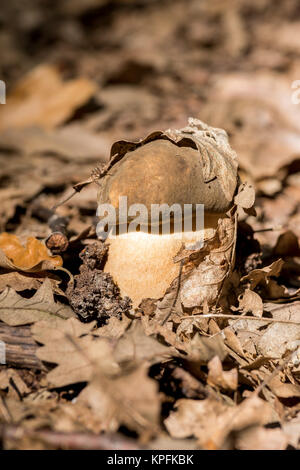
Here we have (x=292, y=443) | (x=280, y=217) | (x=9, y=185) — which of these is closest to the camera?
(x=292, y=443)

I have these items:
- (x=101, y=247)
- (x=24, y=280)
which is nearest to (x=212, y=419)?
(x=101, y=247)

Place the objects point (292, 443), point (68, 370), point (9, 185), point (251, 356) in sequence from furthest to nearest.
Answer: point (9, 185) → point (251, 356) → point (68, 370) → point (292, 443)

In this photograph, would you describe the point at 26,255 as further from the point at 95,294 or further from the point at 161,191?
the point at 161,191

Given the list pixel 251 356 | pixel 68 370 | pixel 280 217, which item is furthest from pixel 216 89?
pixel 68 370

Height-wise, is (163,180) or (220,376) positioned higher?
(163,180)

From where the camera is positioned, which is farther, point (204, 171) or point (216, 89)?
point (216, 89)

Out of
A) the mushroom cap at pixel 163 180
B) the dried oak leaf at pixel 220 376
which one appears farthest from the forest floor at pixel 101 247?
the mushroom cap at pixel 163 180

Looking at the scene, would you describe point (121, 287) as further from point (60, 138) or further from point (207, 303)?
point (60, 138)
